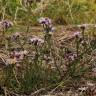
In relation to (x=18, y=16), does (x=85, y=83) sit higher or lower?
lower

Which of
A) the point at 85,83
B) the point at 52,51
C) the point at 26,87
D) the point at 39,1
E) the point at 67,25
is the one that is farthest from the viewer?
the point at 39,1

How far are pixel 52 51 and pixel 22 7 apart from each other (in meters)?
1.34

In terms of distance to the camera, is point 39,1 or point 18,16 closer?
point 18,16

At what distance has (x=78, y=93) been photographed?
2.54 metres

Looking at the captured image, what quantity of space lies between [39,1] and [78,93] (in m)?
2.18

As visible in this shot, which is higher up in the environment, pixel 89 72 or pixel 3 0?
pixel 3 0

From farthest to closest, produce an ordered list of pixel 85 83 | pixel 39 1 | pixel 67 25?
pixel 39 1 → pixel 67 25 → pixel 85 83

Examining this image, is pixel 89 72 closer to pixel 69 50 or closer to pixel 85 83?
pixel 85 83

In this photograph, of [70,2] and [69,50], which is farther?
[70,2]

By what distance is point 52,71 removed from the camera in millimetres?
2723

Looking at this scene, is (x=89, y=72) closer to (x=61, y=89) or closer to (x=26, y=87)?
(x=61, y=89)

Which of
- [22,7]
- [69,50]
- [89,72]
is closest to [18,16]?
[22,7]

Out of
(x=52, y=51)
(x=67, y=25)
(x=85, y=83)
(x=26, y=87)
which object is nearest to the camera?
(x=26, y=87)

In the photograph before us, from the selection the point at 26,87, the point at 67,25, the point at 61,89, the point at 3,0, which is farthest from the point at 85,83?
the point at 3,0
